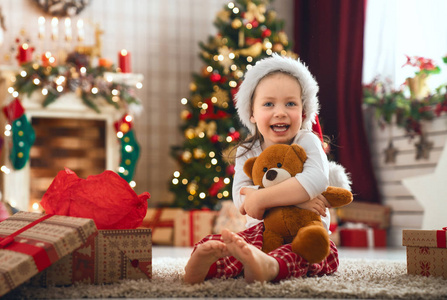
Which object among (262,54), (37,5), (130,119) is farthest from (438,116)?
(37,5)

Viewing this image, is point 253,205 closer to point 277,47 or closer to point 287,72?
point 287,72

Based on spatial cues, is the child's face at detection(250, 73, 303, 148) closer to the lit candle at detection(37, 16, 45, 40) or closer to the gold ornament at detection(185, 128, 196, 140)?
the gold ornament at detection(185, 128, 196, 140)

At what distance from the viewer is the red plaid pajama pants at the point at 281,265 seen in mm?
1311

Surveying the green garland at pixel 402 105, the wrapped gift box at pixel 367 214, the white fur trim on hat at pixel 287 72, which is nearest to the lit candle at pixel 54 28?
the green garland at pixel 402 105

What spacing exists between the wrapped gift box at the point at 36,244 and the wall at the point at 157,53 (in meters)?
3.05

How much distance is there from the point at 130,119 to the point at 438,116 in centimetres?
198

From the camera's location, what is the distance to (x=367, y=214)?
142 inches

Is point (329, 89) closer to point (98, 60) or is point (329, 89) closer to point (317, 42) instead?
point (317, 42)

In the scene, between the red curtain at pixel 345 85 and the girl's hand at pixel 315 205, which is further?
the red curtain at pixel 345 85

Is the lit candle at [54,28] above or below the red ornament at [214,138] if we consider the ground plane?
above

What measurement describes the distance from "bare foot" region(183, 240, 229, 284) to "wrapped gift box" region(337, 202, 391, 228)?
2513mm

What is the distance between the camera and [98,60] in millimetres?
3920

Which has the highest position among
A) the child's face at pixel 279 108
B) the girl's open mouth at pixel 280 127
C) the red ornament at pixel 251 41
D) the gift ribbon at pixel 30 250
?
the red ornament at pixel 251 41

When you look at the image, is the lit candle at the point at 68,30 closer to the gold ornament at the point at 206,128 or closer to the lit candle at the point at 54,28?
the lit candle at the point at 54,28
